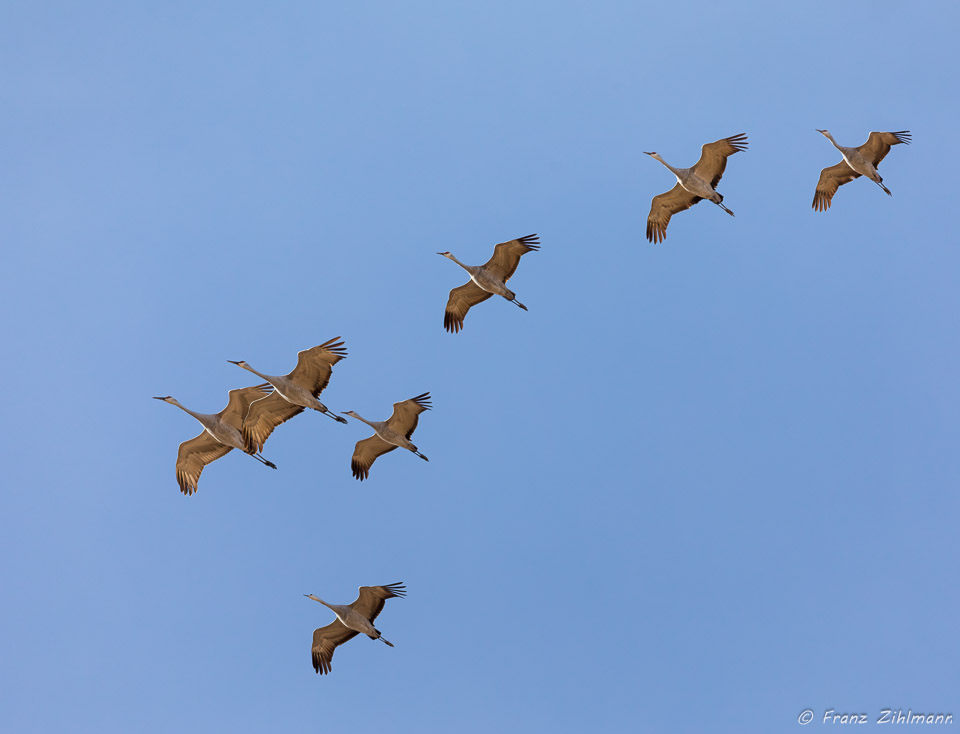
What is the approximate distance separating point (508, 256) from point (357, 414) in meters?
7.10

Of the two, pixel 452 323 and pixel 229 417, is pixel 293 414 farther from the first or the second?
pixel 452 323

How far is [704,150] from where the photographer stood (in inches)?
1157

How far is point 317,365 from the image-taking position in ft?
88.2

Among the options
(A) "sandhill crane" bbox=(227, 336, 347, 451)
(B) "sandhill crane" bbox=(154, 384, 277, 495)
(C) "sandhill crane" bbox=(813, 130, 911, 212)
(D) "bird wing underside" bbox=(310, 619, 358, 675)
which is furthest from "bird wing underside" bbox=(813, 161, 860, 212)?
(D) "bird wing underside" bbox=(310, 619, 358, 675)

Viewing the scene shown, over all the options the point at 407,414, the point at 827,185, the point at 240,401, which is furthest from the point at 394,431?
the point at 827,185

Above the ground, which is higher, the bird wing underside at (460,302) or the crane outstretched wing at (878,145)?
the crane outstretched wing at (878,145)

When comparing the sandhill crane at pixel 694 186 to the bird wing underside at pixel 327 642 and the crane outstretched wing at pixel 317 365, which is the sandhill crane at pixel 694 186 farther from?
the bird wing underside at pixel 327 642

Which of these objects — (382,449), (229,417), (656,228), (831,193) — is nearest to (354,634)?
(382,449)

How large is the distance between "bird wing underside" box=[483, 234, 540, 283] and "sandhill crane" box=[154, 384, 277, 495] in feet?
27.0

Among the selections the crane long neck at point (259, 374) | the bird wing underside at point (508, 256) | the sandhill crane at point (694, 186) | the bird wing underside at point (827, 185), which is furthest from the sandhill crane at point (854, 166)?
the crane long neck at point (259, 374)

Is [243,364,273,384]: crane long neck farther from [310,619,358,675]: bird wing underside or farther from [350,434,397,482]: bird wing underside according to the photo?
[310,619,358,675]: bird wing underside

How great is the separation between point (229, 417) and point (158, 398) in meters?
2.79

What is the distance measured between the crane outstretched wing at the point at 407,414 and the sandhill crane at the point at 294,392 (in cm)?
201

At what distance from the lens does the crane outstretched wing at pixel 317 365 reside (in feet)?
87.1
